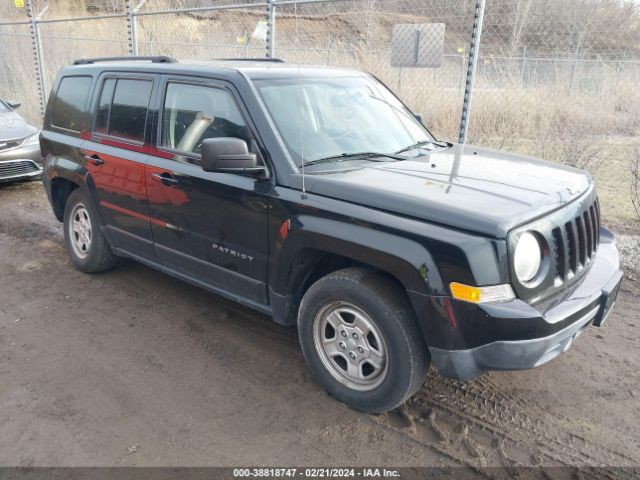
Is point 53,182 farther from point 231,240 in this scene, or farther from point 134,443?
point 134,443

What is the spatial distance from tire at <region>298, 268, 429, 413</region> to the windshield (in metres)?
0.88

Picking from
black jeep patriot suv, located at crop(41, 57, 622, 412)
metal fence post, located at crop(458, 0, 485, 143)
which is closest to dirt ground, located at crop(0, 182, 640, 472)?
black jeep patriot suv, located at crop(41, 57, 622, 412)

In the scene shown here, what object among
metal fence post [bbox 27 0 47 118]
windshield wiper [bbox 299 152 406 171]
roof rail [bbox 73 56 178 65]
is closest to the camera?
windshield wiper [bbox 299 152 406 171]

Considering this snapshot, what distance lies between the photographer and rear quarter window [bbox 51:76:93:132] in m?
4.80

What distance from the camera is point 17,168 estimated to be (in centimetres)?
823

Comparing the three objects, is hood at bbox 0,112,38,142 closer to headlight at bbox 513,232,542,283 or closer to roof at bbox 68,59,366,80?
roof at bbox 68,59,366,80

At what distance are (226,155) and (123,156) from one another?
1.56m

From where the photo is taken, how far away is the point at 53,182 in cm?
530

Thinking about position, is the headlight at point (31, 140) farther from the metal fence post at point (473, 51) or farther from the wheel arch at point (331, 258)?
the wheel arch at point (331, 258)

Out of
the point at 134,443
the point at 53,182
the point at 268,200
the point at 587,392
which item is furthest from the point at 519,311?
the point at 53,182

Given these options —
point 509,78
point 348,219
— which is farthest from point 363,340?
point 509,78

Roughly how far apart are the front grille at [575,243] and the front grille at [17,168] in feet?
26.2

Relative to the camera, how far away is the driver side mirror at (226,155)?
3.10 m

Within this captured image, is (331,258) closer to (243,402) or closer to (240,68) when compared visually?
(243,402)
